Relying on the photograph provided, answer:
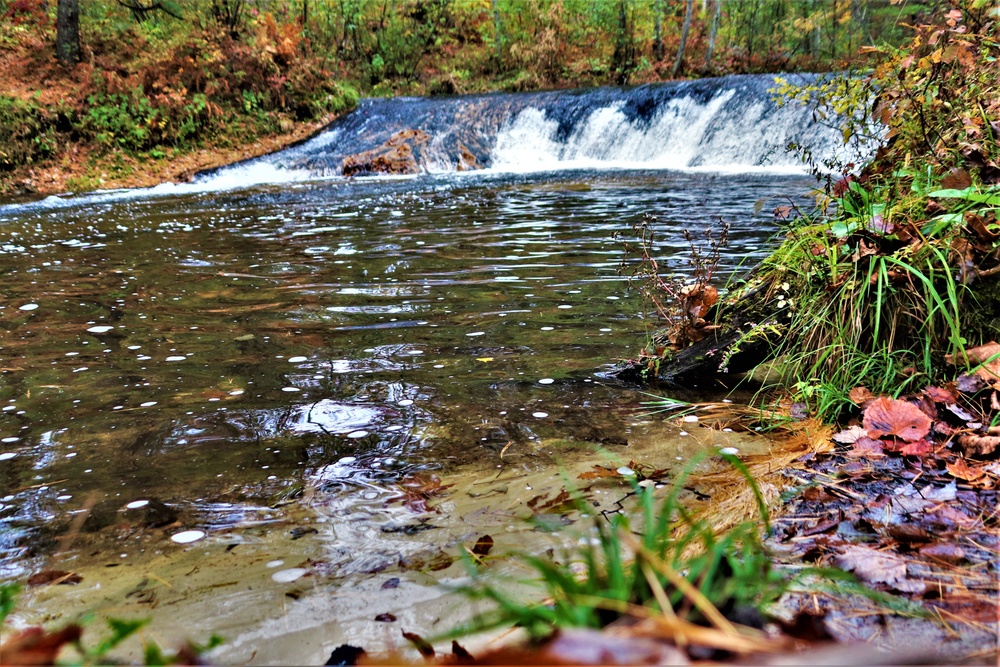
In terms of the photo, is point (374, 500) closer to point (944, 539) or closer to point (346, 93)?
point (944, 539)

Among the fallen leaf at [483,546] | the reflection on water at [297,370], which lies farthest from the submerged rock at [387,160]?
the fallen leaf at [483,546]

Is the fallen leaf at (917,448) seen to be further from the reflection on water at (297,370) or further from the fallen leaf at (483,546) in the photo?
the fallen leaf at (483,546)

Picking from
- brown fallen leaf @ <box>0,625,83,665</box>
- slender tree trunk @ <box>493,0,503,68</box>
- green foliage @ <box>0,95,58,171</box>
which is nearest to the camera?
brown fallen leaf @ <box>0,625,83,665</box>

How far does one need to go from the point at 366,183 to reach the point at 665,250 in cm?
868

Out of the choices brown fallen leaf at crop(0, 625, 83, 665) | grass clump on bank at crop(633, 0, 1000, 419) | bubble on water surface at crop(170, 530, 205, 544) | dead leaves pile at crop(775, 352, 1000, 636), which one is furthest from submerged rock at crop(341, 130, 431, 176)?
brown fallen leaf at crop(0, 625, 83, 665)

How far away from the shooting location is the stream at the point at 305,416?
6.01 ft

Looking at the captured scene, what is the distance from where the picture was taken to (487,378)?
3578mm

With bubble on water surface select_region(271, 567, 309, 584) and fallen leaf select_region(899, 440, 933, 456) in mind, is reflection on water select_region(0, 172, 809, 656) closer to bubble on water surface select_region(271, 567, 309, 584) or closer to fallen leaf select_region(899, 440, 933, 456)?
bubble on water surface select_region(271, 567, 309, 584)

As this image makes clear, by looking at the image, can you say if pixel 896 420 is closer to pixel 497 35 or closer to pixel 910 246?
pixel 910 246

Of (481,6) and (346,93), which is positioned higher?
(481,6)

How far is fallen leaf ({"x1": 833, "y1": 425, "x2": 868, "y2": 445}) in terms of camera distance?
7.75 feet

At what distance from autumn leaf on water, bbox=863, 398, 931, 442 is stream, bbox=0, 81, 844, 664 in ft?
1.43

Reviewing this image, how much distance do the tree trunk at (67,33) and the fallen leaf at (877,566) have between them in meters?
20.6

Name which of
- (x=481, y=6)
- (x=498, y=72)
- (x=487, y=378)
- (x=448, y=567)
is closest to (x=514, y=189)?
(x=487, y=378)
